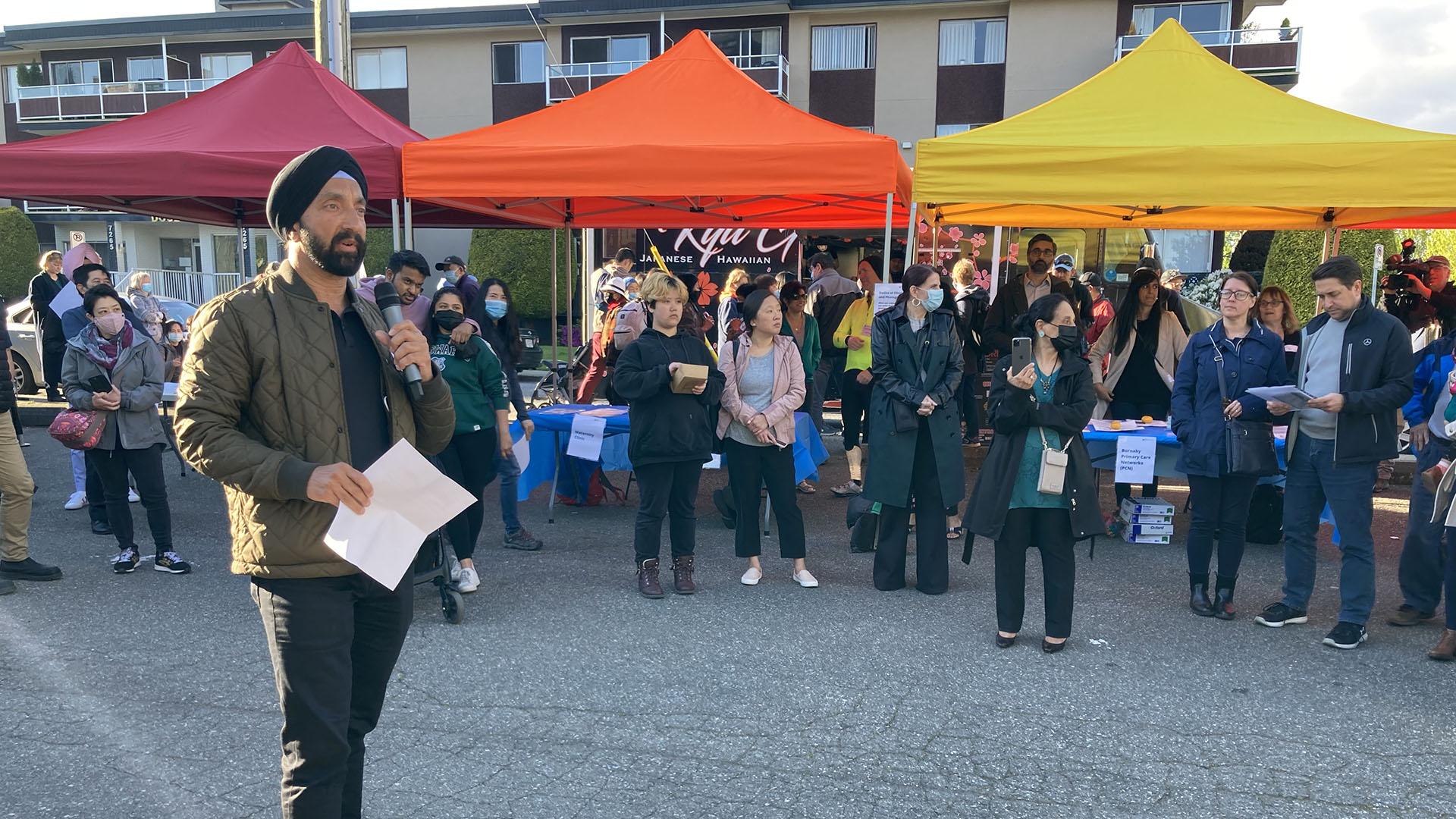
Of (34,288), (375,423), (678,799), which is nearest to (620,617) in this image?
(678,799)

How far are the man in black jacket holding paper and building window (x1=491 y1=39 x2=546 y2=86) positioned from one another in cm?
2604

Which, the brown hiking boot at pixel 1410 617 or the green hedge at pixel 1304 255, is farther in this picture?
the green hedge at pixel 1304 255

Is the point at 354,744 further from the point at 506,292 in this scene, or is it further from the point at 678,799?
the point at 506,292

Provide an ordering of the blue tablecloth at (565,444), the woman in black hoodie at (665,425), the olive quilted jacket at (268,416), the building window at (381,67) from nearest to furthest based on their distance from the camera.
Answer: the olive quilted jacket at (268,416)
the woman in black hoodie at (665,425)
the blue tablecloth at (565,444)
the building window at (381,67)

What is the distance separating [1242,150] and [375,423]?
5497 millimetres

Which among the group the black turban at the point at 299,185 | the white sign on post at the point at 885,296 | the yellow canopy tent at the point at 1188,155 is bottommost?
the white sign on post at the point at 885,296

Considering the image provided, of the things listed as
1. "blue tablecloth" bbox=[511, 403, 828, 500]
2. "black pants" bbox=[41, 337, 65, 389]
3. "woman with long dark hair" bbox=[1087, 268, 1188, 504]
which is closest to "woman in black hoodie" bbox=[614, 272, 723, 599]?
"blue tablecloth" bbox=[511, 403, 828, 500]

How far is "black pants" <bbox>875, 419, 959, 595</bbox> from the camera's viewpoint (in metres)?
5.66

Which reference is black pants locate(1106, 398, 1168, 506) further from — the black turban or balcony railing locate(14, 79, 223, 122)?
balcony railing locate(14, 79, 223, 122)

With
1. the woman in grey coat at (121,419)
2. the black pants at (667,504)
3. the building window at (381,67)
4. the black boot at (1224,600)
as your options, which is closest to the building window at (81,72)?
the building window at (381,67)

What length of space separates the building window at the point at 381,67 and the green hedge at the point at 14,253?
997 centimetres

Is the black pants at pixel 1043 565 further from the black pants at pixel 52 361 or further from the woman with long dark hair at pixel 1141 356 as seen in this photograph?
the black pants at pixel 52 361

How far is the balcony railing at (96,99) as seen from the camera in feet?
102

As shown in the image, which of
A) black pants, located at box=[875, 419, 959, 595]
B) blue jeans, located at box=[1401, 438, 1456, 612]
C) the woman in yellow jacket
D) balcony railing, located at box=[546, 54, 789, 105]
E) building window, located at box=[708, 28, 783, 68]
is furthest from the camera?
building window, located at box=[708, 28, 783, 68]
